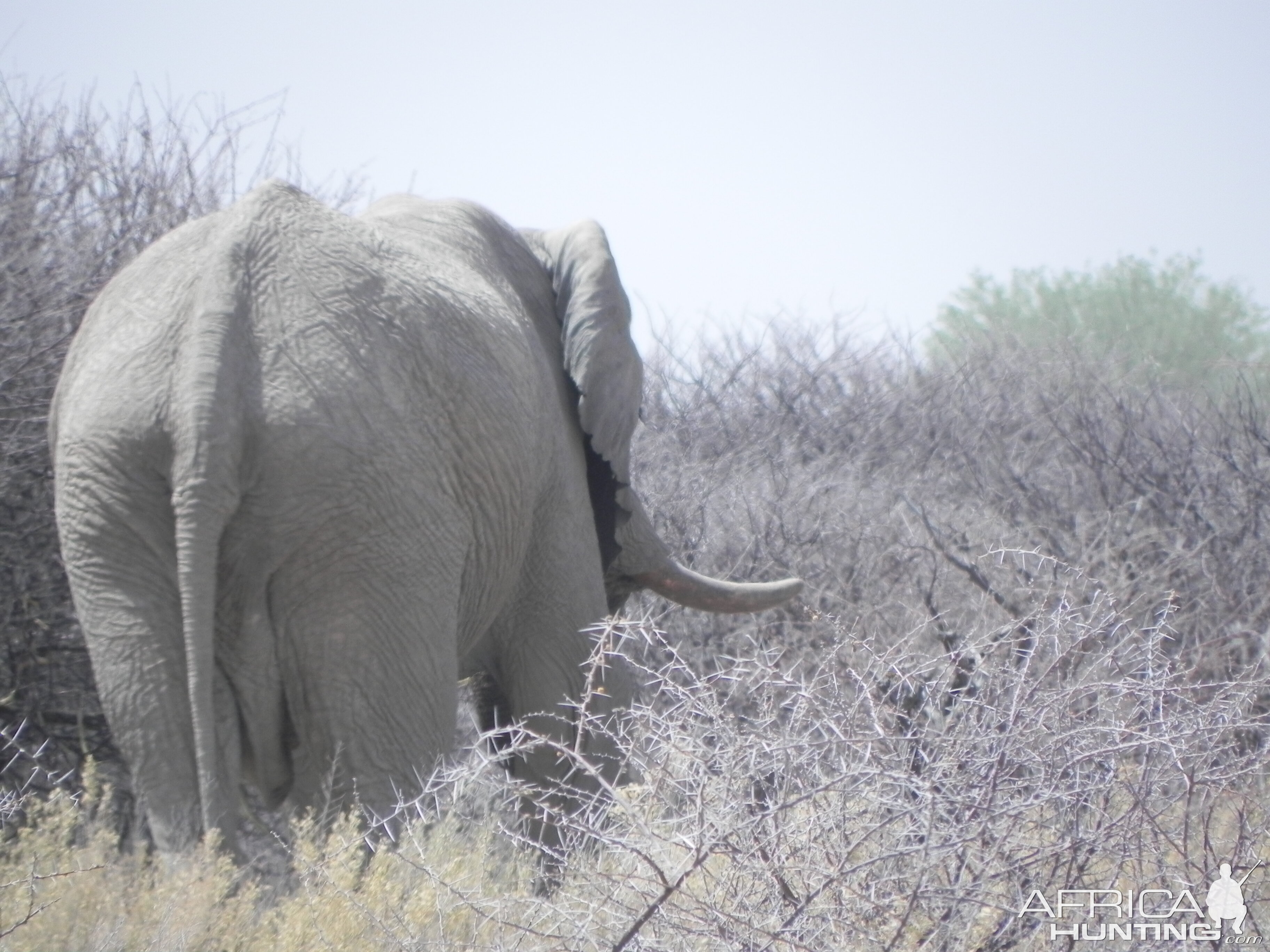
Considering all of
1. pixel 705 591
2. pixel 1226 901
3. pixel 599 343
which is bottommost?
pixel 1226 901

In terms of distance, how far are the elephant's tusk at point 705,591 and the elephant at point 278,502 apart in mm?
1579

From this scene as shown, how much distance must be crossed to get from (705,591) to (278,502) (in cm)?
263

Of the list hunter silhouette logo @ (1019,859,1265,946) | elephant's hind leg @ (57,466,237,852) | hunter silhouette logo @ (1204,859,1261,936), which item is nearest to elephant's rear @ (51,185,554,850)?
elephant's hind leg @ (57,466,237,852)

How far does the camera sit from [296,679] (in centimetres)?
416

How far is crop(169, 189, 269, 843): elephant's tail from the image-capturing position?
12.7 feet

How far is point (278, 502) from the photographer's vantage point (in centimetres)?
400

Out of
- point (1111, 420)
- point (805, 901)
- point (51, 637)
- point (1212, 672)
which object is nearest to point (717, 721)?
point (805, 901)

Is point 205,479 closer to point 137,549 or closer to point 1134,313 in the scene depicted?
point 137,549

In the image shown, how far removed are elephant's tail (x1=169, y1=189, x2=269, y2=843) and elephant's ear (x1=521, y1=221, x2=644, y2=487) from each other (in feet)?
5.95

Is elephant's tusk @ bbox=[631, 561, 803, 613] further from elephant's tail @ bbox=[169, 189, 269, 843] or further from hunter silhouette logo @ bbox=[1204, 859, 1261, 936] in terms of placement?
hunter silhouette logo @ bbox=[1204, 859, 1261, 936]

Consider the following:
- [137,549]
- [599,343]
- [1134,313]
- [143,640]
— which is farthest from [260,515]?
[1134,313]

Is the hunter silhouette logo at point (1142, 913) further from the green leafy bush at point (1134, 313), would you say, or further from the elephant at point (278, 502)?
the green leafy bush at point (1134, 313)

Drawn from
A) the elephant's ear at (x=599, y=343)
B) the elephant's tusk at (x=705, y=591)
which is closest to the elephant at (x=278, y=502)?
the elephant's ear at (x=599, y=343)

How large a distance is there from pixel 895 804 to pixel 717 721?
411 millimetres
